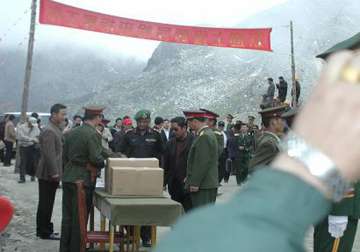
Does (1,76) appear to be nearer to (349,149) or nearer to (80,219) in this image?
(80,219)

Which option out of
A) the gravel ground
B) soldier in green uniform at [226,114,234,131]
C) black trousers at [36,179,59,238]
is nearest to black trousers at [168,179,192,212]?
the gravel ground

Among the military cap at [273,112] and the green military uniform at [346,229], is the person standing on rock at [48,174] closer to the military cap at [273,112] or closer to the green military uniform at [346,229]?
the military cap at [273,112]

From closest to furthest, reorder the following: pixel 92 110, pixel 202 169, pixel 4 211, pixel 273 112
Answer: pixel 4 211, pixel 273 112, pixel 92 110, pixel 202 169

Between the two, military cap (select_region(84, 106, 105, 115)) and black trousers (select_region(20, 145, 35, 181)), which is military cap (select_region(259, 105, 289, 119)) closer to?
military cap (select_region(84, 106, 105, 115))

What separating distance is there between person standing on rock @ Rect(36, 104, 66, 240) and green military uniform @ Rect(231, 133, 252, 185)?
8974mm

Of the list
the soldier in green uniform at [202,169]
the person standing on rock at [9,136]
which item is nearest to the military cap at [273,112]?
the soldier in green uniform at [202,169]

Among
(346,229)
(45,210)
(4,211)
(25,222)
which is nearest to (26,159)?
(25,222)

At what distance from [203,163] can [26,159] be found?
9256 mm

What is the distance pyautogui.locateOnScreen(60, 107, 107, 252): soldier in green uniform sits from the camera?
762 cm

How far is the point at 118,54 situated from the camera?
323 feet

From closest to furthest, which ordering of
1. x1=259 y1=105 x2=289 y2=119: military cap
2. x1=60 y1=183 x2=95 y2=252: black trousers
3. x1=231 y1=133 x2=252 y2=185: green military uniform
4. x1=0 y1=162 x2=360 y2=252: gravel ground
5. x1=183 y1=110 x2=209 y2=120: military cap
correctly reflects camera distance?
x1=259 y1=105 x2=289 y2=119: military cap → x1=60 y1=183 x2=95 y2=252: black trousers → x1=0 y1=162 x2=360 y2=252: gravel ground → x1=183 y1=110 x2=209 y2=120: military cap → x1=231 y1=133 x2=252 y2=185: green military uniform

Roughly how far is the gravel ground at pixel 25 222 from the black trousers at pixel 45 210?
147 mm

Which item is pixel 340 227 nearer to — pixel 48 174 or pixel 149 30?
pixel 48 174

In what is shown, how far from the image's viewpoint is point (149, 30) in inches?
1023
